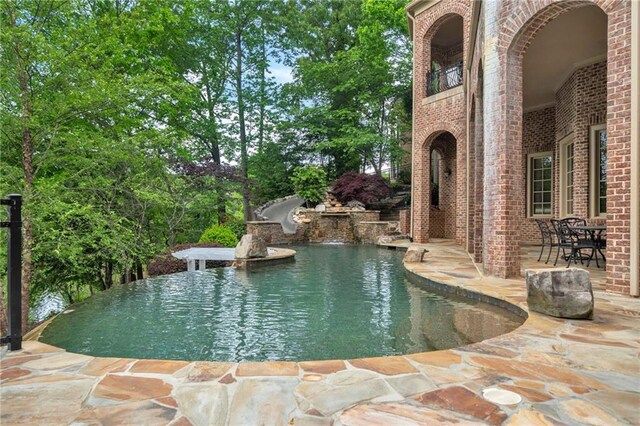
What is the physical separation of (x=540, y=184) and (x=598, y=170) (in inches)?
107

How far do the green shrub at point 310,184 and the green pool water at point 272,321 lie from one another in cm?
1070

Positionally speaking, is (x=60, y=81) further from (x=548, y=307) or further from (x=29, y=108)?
(x=548, y=307)

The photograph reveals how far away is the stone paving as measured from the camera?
1.80m

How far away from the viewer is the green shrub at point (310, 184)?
57.0 feet

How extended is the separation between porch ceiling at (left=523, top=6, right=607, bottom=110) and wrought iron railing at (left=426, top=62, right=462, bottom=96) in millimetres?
2349

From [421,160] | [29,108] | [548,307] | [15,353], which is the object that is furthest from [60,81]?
[421,160]

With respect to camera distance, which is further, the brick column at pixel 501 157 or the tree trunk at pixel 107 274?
the tree trunk at pixel 107 274

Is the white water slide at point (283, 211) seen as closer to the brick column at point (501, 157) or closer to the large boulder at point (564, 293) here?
the brick column at point (501, 157)

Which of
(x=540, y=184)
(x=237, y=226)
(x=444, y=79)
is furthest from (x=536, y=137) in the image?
(x=237, y=226)

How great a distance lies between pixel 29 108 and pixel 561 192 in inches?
422

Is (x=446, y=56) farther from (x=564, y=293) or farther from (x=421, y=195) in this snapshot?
(x=564, y=293)

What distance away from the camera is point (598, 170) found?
7.81m

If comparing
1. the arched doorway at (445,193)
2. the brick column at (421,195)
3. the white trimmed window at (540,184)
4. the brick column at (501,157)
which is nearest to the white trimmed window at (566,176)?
the white trimmed window at (540,184)

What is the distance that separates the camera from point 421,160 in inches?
492
